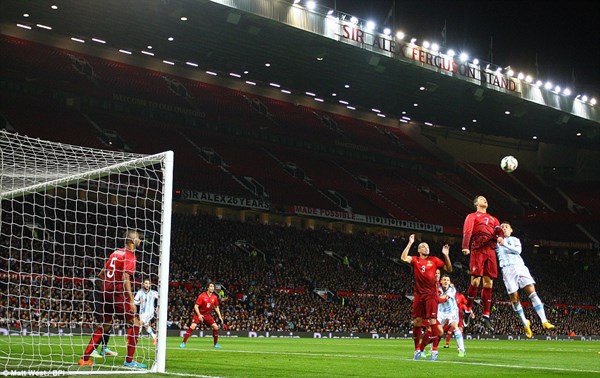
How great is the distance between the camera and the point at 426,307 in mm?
15180

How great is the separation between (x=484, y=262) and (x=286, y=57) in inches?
1046

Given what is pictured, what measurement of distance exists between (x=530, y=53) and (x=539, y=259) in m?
17.0

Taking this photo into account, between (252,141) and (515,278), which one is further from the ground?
(252,141)

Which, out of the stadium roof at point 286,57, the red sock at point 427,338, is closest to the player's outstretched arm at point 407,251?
the red sock at point 427,338

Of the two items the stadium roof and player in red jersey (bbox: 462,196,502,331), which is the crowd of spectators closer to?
the stadium roof

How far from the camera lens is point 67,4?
3278 centimetres

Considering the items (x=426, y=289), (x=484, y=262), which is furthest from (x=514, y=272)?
(x=426, y=289)

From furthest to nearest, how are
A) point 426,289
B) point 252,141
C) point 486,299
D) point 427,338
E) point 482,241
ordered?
point 252,141, point 427,338, point 426,289, point 486,299, point 482,241

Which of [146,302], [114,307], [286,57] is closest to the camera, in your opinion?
[114,307]

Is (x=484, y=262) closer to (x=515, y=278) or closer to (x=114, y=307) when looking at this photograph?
(x=515, y=278)

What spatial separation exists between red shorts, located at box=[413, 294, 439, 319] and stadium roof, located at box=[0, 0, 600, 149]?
1860cm

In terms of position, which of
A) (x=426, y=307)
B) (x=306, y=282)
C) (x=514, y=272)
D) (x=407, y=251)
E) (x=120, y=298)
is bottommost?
(x=426, y=307)

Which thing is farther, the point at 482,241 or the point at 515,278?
the point at 515,278

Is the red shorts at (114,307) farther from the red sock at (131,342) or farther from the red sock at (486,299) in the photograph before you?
the red sock at (486,299)
